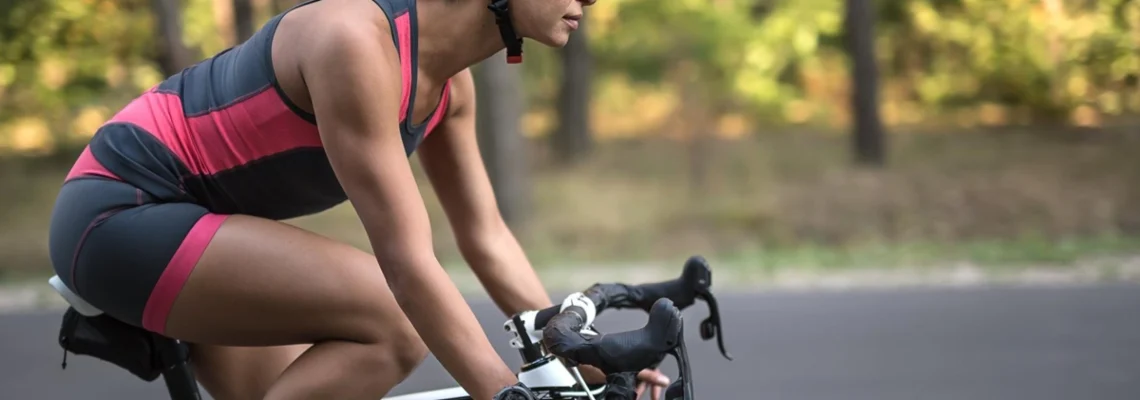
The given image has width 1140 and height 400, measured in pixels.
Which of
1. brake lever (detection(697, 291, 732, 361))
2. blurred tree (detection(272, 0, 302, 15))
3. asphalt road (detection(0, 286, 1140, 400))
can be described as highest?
blurred tree (detection(272, 0, 302, 15))

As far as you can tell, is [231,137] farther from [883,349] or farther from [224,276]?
[883,349]

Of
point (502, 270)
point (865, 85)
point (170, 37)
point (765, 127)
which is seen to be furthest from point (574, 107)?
point (502, 270)

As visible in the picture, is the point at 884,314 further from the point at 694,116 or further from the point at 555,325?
the point at 694,116

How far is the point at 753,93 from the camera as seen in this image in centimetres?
1845

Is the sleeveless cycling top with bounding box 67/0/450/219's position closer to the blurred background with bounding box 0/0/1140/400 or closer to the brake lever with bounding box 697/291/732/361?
the brake lever with bounding box 697/291/732/361

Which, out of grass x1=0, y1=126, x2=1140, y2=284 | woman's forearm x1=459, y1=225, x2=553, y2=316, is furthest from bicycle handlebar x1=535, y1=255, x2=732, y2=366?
grass x1=0, y1=126, x2=1140, y2=284

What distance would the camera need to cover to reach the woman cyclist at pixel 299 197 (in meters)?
1.88

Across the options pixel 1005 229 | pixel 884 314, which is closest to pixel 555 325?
pixel 884 314

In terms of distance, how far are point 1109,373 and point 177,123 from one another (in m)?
4.68

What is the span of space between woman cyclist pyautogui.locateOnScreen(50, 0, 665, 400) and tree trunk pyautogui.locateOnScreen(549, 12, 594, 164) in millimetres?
14575

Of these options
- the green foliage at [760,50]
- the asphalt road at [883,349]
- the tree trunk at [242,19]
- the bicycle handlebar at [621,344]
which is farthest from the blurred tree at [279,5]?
the bicycle handlebar at [621,344]

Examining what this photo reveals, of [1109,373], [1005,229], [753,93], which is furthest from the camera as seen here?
[753,93]

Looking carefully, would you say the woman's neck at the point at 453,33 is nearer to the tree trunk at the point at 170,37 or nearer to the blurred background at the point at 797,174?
the blurred background at the point at 797,174

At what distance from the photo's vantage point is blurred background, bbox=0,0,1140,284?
38.7 ft
